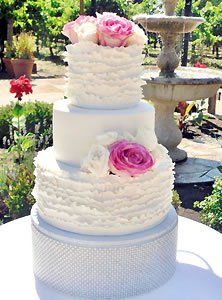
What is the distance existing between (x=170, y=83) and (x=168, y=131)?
0.96m

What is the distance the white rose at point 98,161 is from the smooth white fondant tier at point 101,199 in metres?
0.08

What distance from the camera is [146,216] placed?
2395 mm

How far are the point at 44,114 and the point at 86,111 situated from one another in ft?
15.5

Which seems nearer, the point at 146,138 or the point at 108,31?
the point at 108,31

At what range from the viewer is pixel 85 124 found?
2.33 m

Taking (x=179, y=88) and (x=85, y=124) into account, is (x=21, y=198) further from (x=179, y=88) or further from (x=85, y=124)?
(x=179, y=88)

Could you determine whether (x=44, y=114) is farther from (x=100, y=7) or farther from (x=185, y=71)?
(x=100, y=7)

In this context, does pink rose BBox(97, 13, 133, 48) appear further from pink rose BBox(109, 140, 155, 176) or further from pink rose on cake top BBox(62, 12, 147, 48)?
pink rose BBox(109, 140, 155, 176)

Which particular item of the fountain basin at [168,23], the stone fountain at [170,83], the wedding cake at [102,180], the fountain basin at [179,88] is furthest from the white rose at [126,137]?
the fountain basin at [168,23]

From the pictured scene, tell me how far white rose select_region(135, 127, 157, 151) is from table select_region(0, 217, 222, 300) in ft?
2.66

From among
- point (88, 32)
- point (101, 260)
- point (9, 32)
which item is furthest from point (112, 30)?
point (9, 32)

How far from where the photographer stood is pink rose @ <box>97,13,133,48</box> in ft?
7.36

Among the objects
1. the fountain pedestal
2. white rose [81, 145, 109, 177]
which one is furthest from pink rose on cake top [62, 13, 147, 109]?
the fountain pedestal

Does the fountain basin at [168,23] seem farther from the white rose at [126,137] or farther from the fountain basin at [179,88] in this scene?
the white rose at [126,137]
